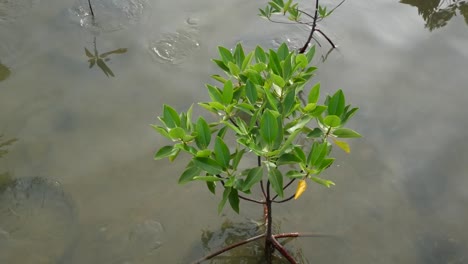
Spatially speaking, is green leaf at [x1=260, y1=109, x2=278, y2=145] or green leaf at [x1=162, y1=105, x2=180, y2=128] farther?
green leaf at [x1=162, y1=105, x2=180, y2=128]

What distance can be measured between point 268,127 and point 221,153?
19 centimetres

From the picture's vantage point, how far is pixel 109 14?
3430 millimetres

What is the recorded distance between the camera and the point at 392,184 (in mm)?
2496

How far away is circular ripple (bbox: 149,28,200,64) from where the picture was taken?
3.16 metres

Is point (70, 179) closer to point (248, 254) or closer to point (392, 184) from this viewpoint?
point (248, 254)

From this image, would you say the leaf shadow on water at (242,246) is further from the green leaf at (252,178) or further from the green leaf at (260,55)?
the green leaf at (260,55)

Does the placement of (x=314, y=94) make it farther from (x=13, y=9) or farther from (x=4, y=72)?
(x=13, y=9)

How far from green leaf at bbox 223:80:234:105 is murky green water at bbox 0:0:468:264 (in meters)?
0.85

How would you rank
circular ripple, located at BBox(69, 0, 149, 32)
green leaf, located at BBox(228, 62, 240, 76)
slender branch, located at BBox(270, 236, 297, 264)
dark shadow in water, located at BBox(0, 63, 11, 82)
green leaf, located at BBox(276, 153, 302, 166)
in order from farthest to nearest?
circular ripple, located at BBox(69, 0, 149, 32)
dark shadow in water, located at BBox(0, 63, 11, 82)
slender branch, located at BBox(270, 236, 297, 264)
green leaf, located at BBox(228, 62, 240, 76)
green leaf, located at BBox(276, 153, 302, 166)

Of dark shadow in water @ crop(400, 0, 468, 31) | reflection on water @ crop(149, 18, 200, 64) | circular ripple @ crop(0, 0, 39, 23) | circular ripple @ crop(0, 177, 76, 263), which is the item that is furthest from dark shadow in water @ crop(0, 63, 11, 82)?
dark shadow in water @ crop(400, 0, 468, 31)

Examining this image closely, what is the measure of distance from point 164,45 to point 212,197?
4.29ft

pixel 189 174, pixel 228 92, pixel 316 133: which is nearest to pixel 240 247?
pixel 189 174

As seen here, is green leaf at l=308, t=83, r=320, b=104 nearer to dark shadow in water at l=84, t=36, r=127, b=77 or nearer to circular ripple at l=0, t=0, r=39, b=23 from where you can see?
dark shadow in water at l=84, t=36, r=127, b=77

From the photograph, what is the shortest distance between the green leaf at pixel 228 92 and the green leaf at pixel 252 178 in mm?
276
